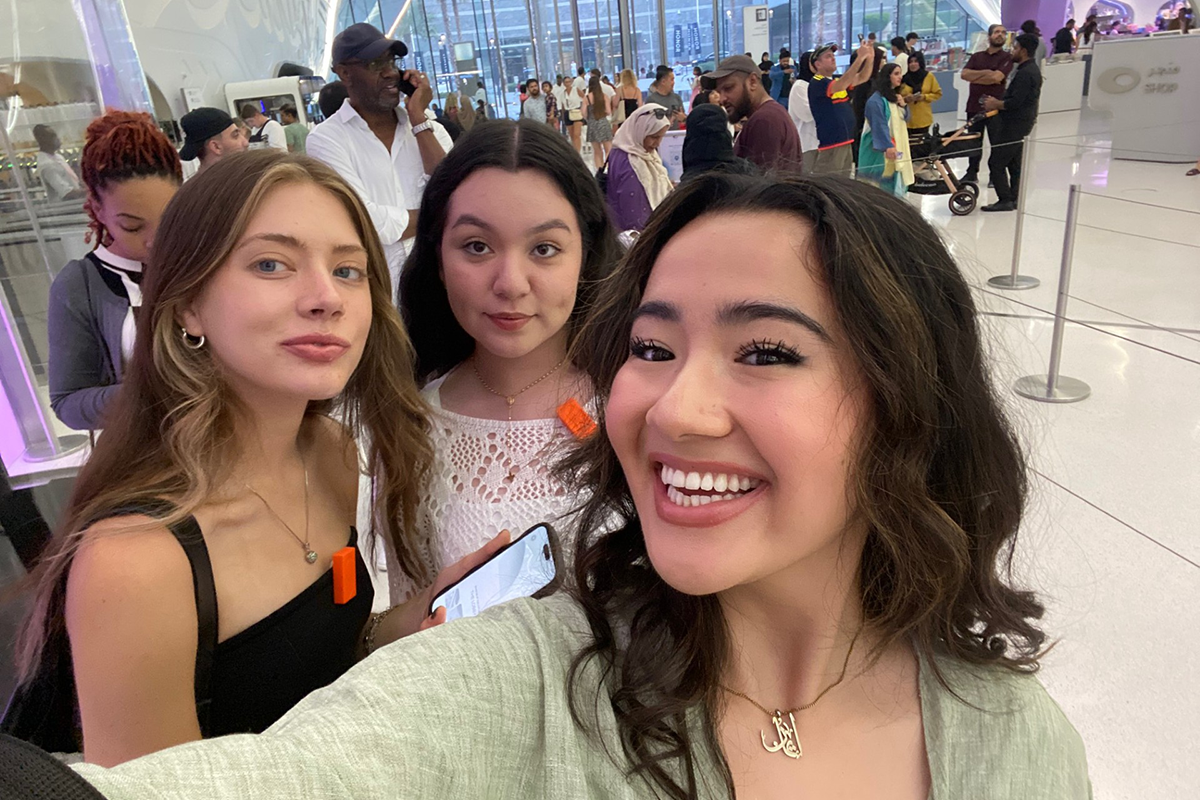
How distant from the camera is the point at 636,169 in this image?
15.2ft

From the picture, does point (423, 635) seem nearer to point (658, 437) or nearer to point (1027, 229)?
point (658, 437)

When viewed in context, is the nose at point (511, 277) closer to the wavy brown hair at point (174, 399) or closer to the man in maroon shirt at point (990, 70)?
the wavy brown hair at point (174, 399)

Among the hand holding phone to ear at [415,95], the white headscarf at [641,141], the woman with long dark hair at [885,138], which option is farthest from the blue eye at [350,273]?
the woman with long dark hair at [885,138]

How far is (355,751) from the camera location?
2.23 ft

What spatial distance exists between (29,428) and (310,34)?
18.9 metres

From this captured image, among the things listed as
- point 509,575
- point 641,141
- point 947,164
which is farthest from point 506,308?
point 947,164

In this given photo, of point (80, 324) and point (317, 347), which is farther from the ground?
point (317, 347)

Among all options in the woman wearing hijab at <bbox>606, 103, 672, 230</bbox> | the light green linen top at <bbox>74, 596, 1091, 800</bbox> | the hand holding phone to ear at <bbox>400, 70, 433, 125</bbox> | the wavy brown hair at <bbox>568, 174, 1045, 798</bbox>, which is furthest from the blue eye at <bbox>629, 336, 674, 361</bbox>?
the woman wearing hijab at <bbox>606, 103, 672, 230</bbox>

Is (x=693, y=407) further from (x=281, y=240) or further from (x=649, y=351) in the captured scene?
(x=281, y=240)

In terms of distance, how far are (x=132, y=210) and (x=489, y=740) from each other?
6.44 feet

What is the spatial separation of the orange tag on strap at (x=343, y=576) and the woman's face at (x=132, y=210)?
1275mm

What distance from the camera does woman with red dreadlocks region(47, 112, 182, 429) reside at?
80.0 inches

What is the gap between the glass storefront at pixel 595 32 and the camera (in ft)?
57.1

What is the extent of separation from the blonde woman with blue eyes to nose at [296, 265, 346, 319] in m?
0.33
